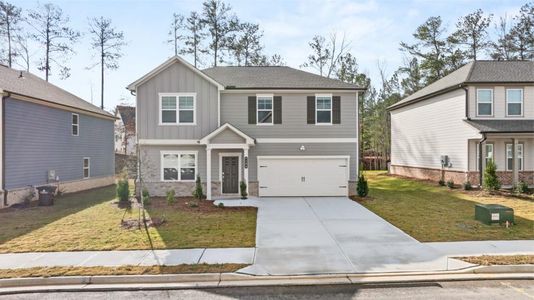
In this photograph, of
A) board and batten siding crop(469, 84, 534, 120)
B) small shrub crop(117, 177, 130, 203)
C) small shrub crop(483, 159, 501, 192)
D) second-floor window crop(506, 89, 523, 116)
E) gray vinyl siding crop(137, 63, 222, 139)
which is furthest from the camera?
second-floor window crop(506, 89, 523, 116)

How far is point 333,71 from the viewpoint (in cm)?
3569

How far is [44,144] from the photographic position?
16.6 metres

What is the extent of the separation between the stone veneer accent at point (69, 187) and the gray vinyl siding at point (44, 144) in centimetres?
26

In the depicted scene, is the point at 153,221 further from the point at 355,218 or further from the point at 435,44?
the point at 435,44

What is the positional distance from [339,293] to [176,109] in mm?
12919

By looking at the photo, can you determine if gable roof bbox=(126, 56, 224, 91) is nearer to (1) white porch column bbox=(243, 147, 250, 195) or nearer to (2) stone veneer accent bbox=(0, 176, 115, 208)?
(1) white porch column bbox=(243, 147, 250, 195)

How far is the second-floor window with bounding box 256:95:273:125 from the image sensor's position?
16.9 meters

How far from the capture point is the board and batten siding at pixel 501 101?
1892 centimetres

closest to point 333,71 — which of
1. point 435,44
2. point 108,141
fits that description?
point 435,44

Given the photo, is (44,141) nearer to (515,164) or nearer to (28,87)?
(28,87)

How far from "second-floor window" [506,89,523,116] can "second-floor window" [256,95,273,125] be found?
14.1m

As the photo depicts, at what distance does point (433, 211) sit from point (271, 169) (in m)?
7.60

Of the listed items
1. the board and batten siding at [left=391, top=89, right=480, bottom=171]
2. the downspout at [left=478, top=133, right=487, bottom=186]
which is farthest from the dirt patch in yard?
the board and batten siding at [left=391, top=89, right=480, bottom=171]

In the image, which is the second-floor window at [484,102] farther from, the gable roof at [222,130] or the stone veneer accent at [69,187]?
the stone veneer accent at [69,187]
